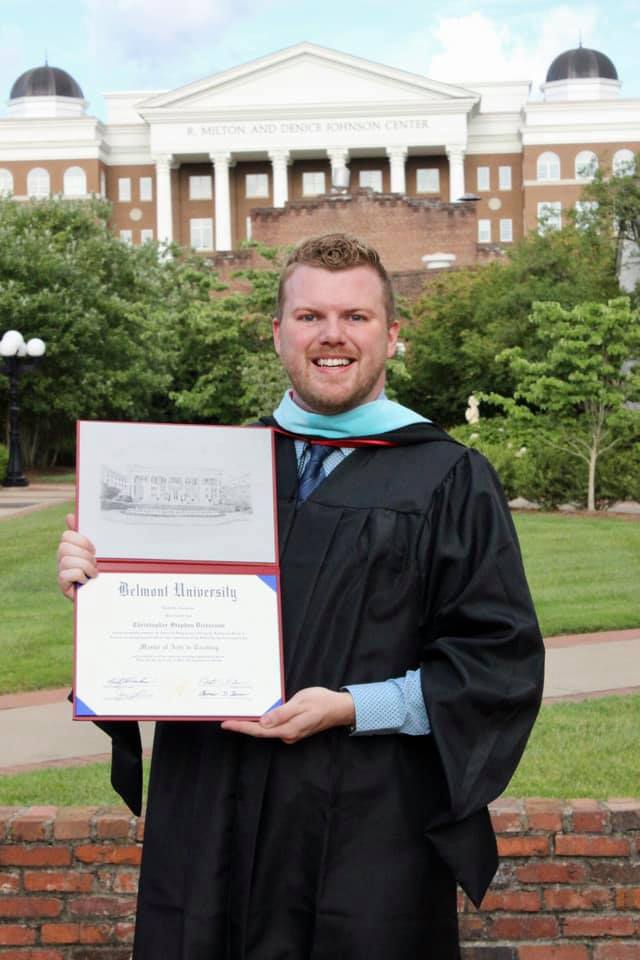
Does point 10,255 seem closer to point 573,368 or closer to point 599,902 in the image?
point 573,368

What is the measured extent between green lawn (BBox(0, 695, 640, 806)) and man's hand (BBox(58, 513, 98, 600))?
128 inches

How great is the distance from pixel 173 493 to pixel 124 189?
97.9 m

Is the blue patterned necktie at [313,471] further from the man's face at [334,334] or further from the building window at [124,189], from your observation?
the building window at [124,189]

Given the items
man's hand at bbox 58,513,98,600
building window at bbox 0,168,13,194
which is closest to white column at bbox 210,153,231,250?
building window at bbox 0,168,13,194

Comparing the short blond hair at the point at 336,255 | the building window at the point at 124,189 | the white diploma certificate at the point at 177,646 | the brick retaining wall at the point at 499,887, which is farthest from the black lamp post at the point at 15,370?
the building window at the point at 124,189

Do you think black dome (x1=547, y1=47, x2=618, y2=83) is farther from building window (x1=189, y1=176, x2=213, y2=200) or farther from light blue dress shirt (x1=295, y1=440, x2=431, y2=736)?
light blue dress shirt (x1=295, y1=440, x2=431, y2=736)

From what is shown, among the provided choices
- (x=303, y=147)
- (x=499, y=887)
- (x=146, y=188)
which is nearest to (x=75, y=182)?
(x=146, y=188)

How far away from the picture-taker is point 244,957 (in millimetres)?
2986

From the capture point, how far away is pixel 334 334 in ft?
10.2

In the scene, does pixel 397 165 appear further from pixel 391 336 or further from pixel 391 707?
pixel 391 707

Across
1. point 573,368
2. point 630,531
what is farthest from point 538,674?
point 573,368

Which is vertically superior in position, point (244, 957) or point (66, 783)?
point (244, 957)

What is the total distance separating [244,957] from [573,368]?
64.0ft

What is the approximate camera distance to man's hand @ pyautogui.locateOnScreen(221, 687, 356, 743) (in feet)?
9.37
